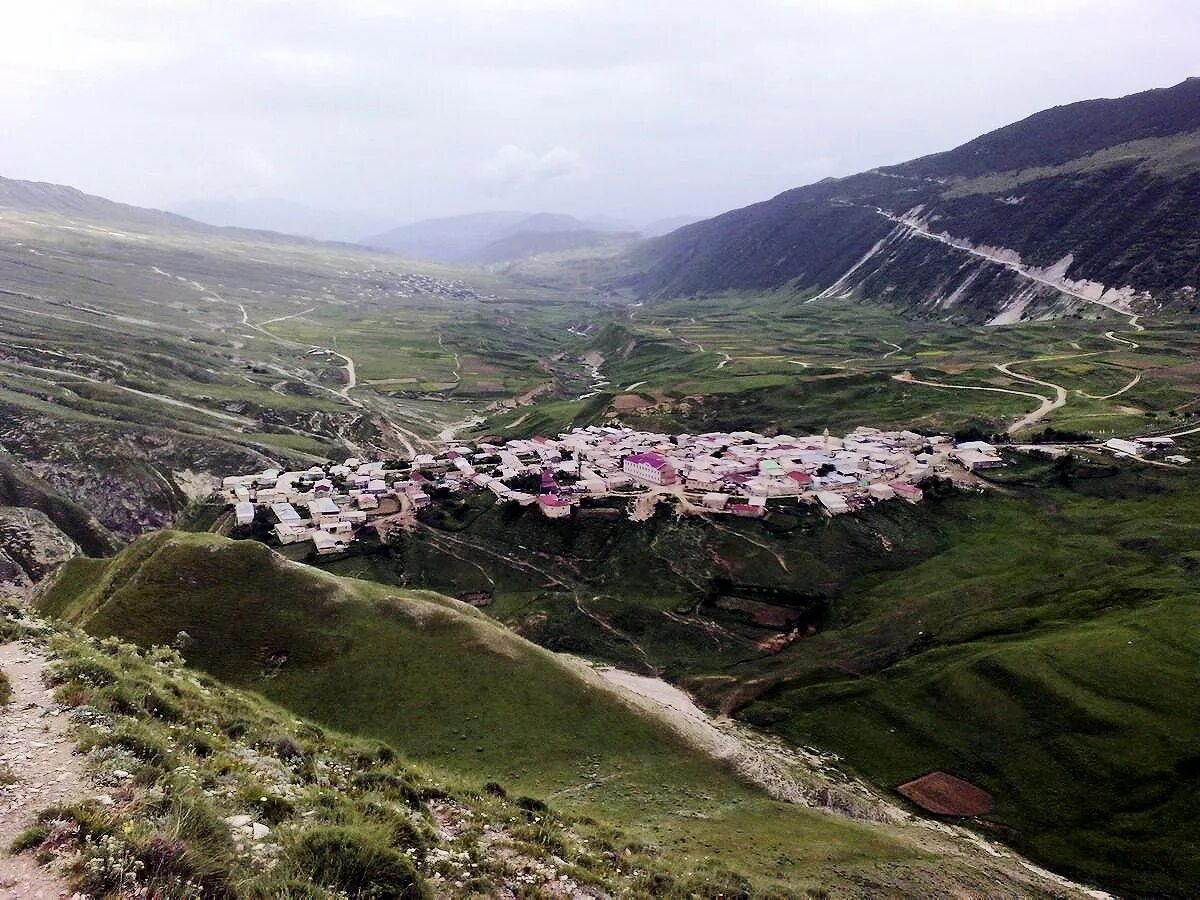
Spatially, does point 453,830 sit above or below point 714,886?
above

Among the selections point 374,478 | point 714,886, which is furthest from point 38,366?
point 714,886

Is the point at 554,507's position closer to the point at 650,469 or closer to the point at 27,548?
the point at 650,469

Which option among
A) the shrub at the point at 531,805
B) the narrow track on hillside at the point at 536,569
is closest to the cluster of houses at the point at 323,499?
the narrow track on hillside at the point at 536,569

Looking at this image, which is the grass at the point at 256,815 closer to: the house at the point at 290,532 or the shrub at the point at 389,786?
the shrub at the point at 389,786

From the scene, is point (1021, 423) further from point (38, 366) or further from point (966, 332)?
point (38, 366)

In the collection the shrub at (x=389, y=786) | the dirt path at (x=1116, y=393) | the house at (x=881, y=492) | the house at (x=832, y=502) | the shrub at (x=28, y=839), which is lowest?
the house at (x=832, y=502)

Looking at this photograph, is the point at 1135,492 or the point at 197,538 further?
the point at 1135,492

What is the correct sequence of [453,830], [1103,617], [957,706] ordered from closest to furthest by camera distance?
[453,830], [957,706], [1103,617]
